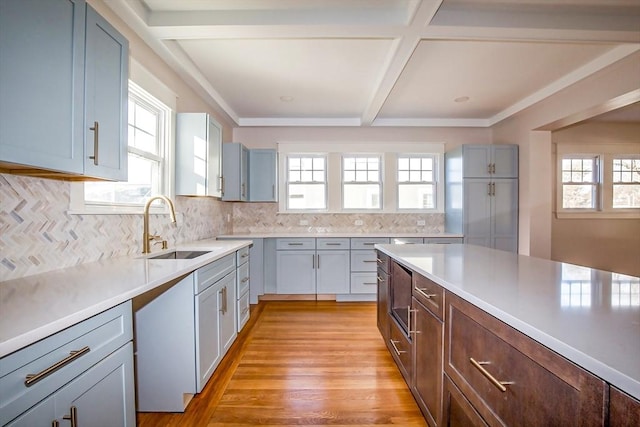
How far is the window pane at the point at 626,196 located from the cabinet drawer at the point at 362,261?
423 centimetres

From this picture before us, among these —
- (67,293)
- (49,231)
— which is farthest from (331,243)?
(67,293)

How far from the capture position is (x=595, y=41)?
2375mm

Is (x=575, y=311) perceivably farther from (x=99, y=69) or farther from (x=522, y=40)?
(x=522, y=40)

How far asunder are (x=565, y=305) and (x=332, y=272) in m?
3.22

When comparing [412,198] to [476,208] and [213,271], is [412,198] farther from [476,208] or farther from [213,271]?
[213,271]

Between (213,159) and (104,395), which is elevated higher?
(213,159)

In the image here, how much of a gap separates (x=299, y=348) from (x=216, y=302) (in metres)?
0.95

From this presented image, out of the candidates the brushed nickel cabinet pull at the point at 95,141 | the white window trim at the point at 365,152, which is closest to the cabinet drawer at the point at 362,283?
the white window trim at the point at 365,152

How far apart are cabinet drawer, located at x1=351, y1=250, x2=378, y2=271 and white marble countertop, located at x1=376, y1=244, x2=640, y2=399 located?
233 cm

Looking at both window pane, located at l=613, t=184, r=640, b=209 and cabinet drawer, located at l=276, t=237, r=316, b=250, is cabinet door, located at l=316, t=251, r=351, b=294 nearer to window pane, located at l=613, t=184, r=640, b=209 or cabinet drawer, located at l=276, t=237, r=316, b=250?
cabinet drawer, located at l=276, t=237, r=316, b=250

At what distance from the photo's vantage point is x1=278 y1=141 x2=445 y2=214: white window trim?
4.70 meters

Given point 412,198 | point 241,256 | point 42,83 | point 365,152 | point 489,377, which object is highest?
point 365,152

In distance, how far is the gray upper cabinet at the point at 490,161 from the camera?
13.8 ft

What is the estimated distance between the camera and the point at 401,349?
80.2 inches
